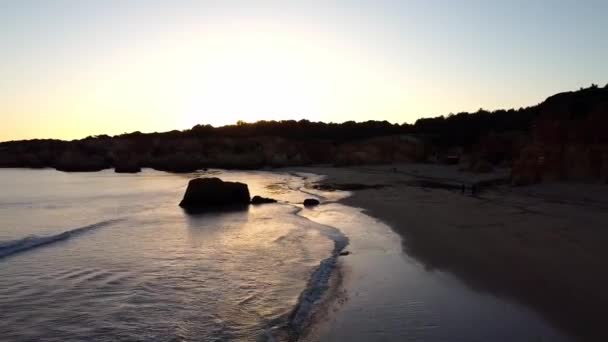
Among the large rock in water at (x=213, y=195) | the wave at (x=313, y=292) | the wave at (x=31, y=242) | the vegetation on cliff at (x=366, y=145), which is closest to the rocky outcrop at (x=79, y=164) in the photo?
the vegetation on cliff at (x=366, y=145)

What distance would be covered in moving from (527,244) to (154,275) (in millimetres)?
8674

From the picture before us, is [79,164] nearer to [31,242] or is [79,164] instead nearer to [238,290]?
[31,242]

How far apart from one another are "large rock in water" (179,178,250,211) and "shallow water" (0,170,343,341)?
4.87 meters

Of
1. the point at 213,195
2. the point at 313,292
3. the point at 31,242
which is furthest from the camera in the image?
the point at 213,195

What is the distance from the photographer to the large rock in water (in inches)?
999

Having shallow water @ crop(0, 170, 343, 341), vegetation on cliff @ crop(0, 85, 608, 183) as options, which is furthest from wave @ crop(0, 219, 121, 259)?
vegetation on cliff @ crop(0, 85, 608, 183)

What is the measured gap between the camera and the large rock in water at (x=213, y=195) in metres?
25.4

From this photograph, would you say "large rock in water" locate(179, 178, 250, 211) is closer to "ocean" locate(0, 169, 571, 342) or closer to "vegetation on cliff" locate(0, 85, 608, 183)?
"ocean" locate(0, 169, 571, 342)

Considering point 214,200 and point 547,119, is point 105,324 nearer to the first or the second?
point 214,200

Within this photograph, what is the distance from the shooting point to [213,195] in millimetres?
25609

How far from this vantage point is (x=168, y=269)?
11.1 metres

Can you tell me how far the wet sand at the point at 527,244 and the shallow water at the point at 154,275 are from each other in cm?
317

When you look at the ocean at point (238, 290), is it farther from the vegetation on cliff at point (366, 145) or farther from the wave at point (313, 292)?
the vegetation on cliff at point (366, 145)

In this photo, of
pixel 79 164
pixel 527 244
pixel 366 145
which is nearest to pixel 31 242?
pixel 527 244
